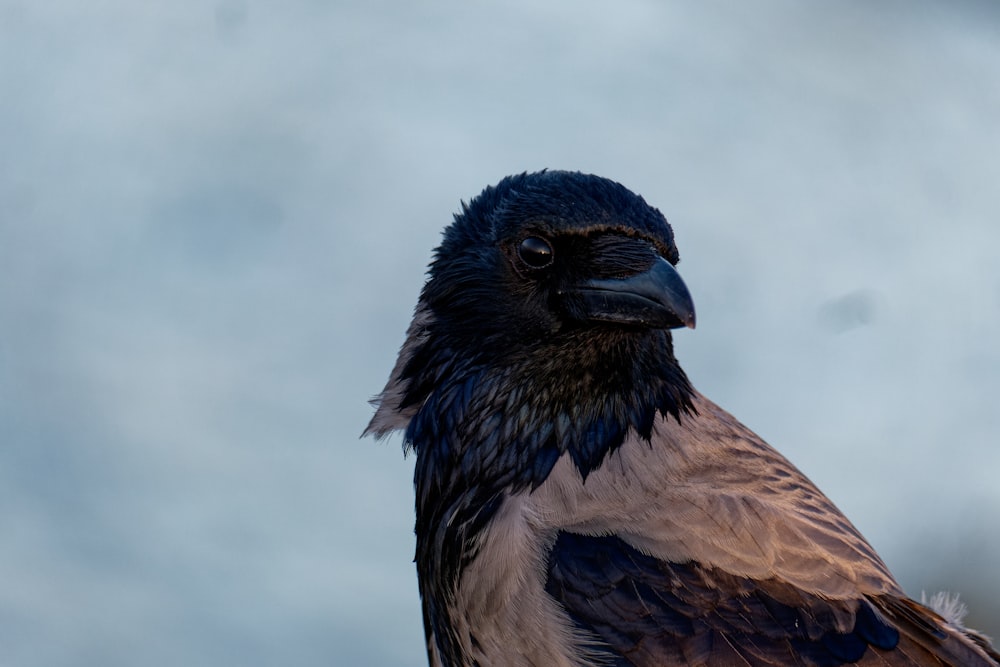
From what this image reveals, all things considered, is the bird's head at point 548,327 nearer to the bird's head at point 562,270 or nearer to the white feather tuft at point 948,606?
the bird's head at point 562,270

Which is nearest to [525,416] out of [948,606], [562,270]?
[562,270]

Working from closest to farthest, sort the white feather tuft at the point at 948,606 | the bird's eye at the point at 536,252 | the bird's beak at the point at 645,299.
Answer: the bird's beak at the point at 645,299 < the bird's eye at the point at 536,252 < the white feather tuft at the point at 948,606

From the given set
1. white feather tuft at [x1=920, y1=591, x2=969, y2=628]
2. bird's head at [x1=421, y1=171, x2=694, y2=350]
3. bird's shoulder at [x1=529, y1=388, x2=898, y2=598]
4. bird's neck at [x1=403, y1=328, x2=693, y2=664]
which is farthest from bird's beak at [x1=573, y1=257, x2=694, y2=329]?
white feather tuft at [x1=920, y1=591, x2=969, y2=628]

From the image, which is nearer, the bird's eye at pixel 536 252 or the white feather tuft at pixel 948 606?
the bird's eye at pixel 536 252

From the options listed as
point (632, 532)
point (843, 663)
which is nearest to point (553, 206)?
point (632, 532)

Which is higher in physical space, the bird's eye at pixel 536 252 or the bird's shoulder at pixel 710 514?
the bird's eye at pixel 536 252

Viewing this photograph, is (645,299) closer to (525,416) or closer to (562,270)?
(562,270)

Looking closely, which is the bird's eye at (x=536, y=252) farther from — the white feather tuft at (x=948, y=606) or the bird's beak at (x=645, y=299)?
the white feather tuft at (x=948, y=606)

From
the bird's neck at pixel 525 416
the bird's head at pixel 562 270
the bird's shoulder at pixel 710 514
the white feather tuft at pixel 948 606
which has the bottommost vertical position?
the white feather tuft at pixel 948 606

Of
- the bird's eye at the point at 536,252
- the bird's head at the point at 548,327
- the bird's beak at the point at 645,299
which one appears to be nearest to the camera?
the bird's beak at the point at 645,299

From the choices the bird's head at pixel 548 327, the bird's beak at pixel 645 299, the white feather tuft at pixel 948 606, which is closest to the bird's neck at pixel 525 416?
the bird's head at pixel 548 327
